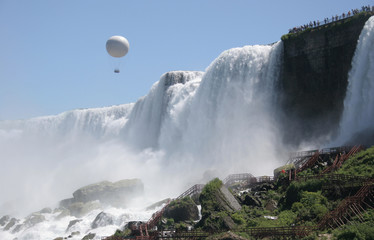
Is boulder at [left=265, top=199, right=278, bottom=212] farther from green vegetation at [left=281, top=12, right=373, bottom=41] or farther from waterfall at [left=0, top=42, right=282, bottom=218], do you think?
green vegetation at [left=281, top=12, right=373, bottom=41]

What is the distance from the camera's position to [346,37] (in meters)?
36.2

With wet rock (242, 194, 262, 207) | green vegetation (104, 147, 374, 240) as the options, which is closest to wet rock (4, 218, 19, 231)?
green vegetation (104, 147, 374, 240)

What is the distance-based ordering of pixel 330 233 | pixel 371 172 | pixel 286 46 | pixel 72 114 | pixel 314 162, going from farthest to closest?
pixel 72 114
pixel 286 46
pixel 314 162
pixel 371 172
pixel 330 233

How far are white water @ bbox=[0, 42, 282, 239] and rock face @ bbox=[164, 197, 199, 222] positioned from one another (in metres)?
7.18

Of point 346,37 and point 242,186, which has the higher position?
point 346,37

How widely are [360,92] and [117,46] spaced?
66.4 feet

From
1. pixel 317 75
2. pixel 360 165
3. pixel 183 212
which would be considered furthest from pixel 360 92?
pixel 183 212

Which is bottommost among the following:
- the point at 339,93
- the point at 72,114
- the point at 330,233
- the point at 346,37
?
the point at 330,233

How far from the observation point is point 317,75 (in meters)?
38.6

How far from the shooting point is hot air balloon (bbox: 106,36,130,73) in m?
37.4

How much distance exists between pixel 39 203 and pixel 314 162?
130ft

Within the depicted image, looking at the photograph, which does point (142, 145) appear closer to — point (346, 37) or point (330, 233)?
point (346, 37)

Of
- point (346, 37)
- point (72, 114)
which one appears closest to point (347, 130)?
point (346, 37)

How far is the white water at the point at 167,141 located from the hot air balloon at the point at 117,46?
1172cm
